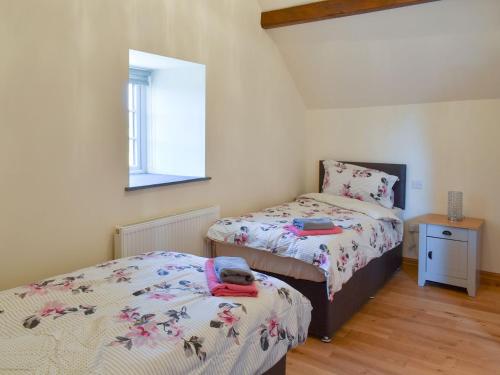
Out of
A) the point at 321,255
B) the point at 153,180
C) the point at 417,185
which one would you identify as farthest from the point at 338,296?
the point at 417,185

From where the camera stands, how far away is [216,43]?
336cm

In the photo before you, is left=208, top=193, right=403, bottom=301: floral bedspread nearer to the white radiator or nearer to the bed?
the bed

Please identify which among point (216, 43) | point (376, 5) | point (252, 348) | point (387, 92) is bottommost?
point (252, 348)

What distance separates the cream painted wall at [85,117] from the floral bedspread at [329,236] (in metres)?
0.42

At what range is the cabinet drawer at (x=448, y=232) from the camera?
3.51m

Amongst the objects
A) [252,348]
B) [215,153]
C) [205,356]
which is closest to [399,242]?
[215,153]

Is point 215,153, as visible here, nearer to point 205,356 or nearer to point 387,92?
point 387,92

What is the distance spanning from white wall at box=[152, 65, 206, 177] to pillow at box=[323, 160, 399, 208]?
1.48m

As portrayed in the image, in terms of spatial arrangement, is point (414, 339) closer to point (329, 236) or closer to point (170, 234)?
point (329, 236)

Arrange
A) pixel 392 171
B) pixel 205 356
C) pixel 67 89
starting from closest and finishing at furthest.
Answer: pixel 205 356
pixel 67 89
pixel 392 171

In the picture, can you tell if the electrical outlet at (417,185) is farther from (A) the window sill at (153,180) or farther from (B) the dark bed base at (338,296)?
(A) the window sill at (153,180)

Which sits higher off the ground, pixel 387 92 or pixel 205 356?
pixel 387 92

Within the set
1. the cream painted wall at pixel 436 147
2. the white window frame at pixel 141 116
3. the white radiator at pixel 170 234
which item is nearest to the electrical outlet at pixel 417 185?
the cream painted wall at pixel 436 147

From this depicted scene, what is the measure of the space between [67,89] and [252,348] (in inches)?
65.3
